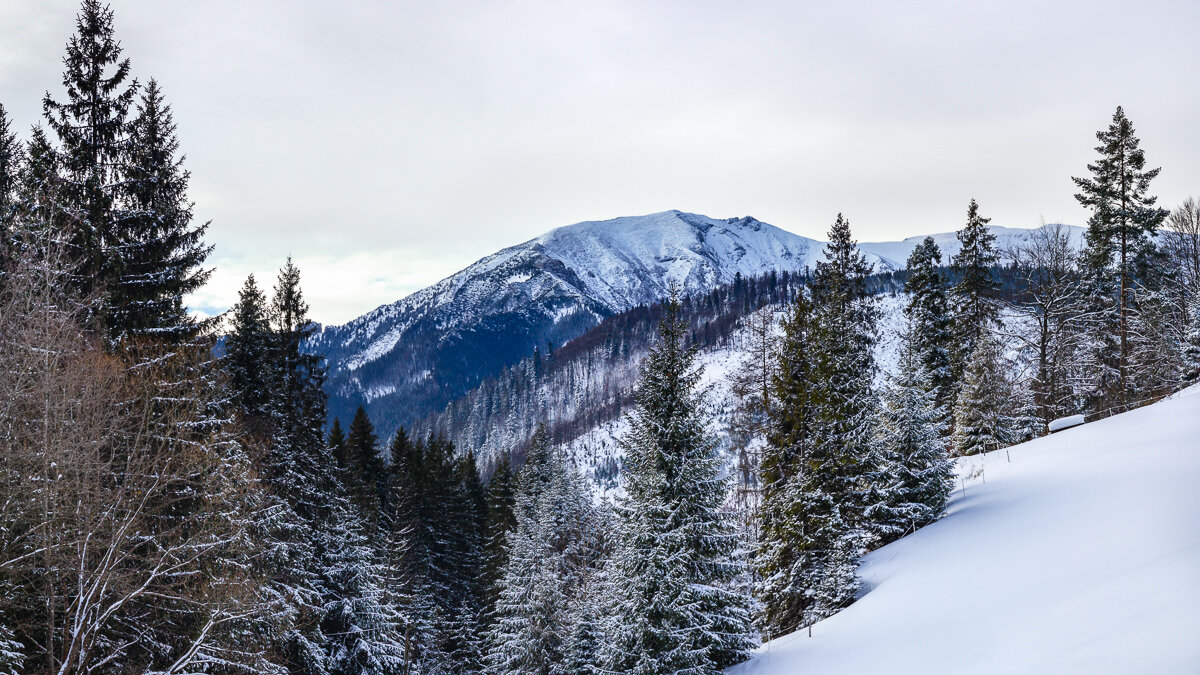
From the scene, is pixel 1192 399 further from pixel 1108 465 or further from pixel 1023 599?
pixel 1023 599

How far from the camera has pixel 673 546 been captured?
16.9m

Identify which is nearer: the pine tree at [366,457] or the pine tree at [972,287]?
the pine tree at [972,287]

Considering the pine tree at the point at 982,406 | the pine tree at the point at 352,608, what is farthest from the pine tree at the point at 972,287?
the pine tree at the point at 352,608

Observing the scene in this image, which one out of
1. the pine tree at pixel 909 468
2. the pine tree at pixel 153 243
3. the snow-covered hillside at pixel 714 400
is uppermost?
the pine tree at pixel 153 243

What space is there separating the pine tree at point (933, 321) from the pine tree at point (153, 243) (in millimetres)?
28907

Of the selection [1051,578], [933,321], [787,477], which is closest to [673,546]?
[787,477]

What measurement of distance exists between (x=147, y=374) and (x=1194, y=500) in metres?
20.9

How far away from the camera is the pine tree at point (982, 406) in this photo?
85.1 ft

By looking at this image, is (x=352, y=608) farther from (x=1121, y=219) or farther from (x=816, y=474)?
(x=1121, y=219)

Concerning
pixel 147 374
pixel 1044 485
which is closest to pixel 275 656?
pixel 147 374

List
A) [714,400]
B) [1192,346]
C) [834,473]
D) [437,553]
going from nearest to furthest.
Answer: [834,473] < [1192,346] < [437,553] < [714,400]

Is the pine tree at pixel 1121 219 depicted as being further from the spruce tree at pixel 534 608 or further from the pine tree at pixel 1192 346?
the spruce tree at pixel 534 608

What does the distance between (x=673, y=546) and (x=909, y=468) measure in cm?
709

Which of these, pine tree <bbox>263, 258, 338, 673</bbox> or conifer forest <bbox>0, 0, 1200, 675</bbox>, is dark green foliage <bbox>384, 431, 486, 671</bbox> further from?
pine tree <bbox>263, 258, 338, 673</bbox>
